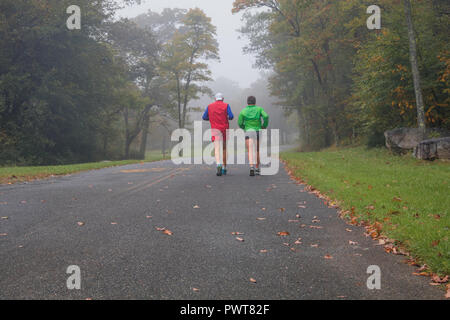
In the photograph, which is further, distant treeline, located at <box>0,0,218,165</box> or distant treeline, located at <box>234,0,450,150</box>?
distant treeline, located at <box>0,0,218,165</box>

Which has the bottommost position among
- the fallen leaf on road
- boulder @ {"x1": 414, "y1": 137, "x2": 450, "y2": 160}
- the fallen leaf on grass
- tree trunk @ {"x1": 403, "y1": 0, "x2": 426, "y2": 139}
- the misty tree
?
the fallen leaf on road

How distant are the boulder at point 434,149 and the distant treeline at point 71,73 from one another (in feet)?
71.7

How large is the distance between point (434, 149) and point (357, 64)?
11.6m

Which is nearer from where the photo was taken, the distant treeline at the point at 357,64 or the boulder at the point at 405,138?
the boulder at the point at 405,138

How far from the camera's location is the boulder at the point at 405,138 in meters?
16.5

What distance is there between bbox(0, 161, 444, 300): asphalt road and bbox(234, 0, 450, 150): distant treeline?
13.1m

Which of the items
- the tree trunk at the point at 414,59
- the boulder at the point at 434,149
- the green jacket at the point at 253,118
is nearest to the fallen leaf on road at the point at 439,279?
the green jacket at the point at 253,118

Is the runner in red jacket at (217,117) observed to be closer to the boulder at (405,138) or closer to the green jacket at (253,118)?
the green jacket at (253,118)

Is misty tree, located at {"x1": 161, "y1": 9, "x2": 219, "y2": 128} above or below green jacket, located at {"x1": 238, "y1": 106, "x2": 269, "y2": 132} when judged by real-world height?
above

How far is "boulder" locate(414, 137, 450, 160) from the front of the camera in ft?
44.2

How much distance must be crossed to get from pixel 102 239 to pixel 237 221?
212 cm

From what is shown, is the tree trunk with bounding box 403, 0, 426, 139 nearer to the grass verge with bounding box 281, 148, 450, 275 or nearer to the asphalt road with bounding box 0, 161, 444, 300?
the grass verge with bounding box 281, 148, 450, 275

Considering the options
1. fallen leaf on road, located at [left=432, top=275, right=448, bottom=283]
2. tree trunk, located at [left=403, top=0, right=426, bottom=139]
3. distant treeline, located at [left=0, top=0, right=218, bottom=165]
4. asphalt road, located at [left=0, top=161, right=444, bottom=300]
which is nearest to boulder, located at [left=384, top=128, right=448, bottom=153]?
tree trunk, located at [left=403, top=0, right=426, bottom=139]
